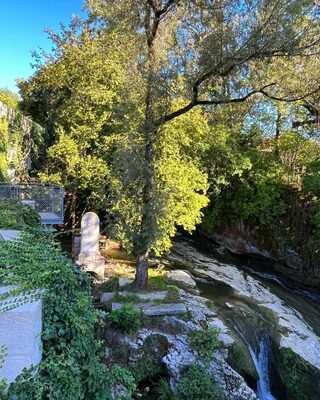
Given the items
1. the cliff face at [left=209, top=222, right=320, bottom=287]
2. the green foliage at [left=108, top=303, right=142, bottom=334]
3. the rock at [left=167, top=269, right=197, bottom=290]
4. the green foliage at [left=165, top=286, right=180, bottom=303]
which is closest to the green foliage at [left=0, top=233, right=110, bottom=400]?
the green foliage at [left=108, top=303, right=142, bottom=334]

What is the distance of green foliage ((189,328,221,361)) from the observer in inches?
262

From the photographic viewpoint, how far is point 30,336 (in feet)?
10.1

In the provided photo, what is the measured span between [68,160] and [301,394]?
10566 millimetres

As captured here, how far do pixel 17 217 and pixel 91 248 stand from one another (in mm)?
3895

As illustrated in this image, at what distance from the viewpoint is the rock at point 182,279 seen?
1029 cm

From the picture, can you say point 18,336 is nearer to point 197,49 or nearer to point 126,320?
point 126,320

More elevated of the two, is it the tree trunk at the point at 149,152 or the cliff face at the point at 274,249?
the tree trunk at the point at 149,152

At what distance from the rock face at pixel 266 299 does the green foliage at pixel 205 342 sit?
2393 millimetres

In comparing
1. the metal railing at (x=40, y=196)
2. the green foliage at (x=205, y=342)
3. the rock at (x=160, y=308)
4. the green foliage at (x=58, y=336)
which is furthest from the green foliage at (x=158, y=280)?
the green foliage at (x=58, y=336)

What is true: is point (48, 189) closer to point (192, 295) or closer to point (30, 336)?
point (192, 295)

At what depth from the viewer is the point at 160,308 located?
7.52m

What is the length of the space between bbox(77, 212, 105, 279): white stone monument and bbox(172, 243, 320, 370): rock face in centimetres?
333

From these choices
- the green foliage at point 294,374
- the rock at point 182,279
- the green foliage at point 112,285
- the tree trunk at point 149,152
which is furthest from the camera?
the rock at point 182,279

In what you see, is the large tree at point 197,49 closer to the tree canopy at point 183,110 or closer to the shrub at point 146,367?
the tree canopy at point 183,110
